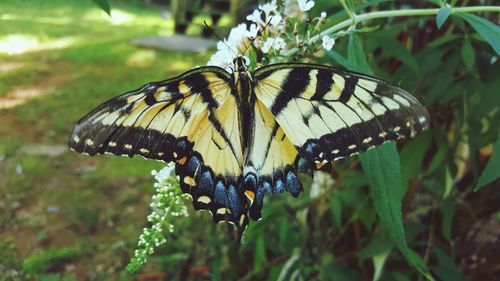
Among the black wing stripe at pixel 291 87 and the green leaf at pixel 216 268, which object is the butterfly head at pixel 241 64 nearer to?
the black wing stripe at pixel 291 87

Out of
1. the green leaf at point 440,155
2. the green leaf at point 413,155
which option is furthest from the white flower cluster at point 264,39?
the green leaf at point 440,155

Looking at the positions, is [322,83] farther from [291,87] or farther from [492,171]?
[492,171]

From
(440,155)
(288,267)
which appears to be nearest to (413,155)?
(440,155)

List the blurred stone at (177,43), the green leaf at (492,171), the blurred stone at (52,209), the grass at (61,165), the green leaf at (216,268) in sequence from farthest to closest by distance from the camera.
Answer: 1. the blurred stone at (177,43)
2. the blurred stone at (52,209)
3. the grass at (61,165)
4. the green leaf at (216,268)
5. the green leaf at (492,171)

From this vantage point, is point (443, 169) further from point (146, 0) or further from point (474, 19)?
point (146, 0)

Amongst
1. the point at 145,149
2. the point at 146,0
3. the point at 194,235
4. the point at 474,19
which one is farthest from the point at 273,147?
the point at 146,0

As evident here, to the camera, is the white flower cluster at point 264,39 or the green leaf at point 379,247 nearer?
the white flower cluster at point 264,39
